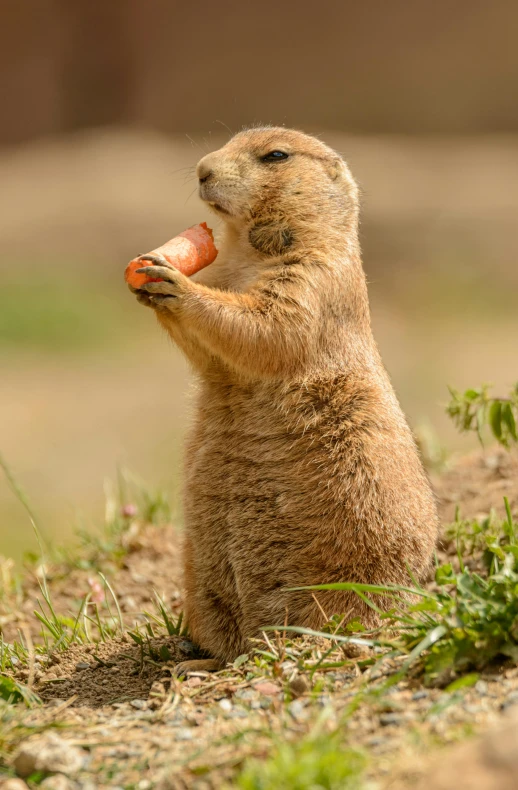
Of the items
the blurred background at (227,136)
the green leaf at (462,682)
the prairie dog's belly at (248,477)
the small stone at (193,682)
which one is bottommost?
the green leaf at (462,682)

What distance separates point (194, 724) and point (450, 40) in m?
21.2

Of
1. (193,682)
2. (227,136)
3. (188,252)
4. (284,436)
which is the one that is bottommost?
(193,682)

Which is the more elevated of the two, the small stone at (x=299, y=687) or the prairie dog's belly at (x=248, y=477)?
the prairie dog's belly at (x=248, y=477)

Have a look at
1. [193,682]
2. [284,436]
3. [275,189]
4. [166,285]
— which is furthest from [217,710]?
[275,189]

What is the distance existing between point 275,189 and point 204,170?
13.6 inches

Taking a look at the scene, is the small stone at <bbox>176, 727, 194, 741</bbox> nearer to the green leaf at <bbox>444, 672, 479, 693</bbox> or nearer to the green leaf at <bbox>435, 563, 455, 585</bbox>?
the green leaf at <bbox>444, 672, 479, 693</bbox>

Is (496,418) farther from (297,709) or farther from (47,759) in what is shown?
(47,759)

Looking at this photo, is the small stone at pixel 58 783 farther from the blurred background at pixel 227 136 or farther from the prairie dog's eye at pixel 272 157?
the blurred background at pixel 227 136

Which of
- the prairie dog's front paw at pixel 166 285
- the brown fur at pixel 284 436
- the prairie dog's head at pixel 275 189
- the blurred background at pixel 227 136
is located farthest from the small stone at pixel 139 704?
the blurred background at pixel 227 136

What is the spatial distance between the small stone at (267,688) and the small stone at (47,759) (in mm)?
665

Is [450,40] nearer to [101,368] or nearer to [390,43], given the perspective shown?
[390,43]

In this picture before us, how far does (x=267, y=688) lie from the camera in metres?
3.27

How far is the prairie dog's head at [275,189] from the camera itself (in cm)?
448

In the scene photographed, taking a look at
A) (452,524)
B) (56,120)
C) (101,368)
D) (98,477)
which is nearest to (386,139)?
(56,120)
